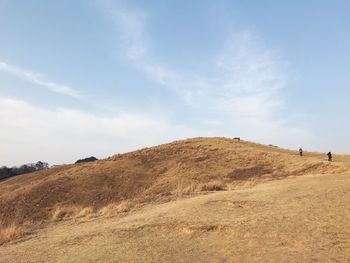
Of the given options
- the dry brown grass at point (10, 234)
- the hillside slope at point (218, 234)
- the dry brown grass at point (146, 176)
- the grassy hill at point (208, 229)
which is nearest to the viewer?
the hillside slope at point (218, 234)

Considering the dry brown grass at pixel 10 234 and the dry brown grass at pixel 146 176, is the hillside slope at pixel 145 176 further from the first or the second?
the dry brown grass at pixel 10 234

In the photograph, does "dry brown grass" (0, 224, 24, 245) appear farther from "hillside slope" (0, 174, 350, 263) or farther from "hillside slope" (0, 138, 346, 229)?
"hillside slope" (0, 138, 346, 229)

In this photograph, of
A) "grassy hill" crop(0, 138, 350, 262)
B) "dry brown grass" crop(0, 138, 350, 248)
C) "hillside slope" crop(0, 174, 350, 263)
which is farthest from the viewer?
"dry brown grass" crop(0, 138, 350, 248)

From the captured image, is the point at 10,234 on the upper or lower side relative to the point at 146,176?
lower

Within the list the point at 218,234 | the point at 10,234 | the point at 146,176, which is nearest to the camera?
the point at 218,234

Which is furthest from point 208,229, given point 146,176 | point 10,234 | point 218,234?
point 146,176

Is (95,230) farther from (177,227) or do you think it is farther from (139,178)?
(139,178)

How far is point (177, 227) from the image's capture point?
576 inches

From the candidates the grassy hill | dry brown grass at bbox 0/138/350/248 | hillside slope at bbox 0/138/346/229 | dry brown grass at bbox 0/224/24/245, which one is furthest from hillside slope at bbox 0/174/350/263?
hillside slope at bbox 0/138/346/229

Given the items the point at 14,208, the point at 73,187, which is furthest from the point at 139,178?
the point at 14,208

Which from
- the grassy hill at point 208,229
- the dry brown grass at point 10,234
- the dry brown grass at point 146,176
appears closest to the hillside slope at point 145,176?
the dry brown grass at point 146,176

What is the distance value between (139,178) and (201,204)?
Result: 86.6ft

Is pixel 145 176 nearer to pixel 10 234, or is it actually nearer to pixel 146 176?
pixel 146 176

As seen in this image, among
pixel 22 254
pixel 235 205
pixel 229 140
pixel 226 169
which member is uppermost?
pixel 229 140
